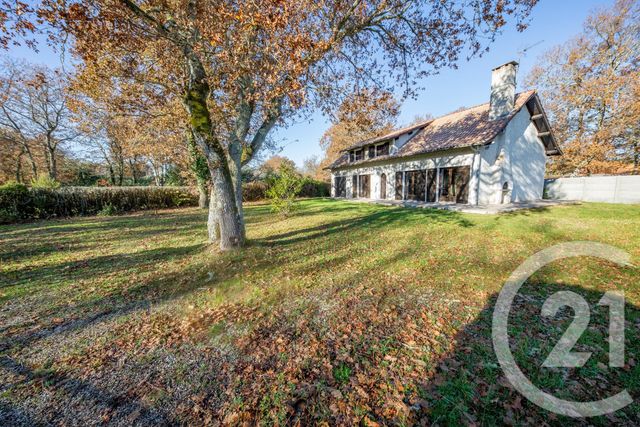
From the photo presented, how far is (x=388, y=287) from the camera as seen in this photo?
176 inches

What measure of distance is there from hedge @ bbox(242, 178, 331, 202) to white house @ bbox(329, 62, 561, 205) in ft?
27.8

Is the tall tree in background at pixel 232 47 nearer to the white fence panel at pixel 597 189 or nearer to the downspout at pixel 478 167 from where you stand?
the downspout at pixel 478 167

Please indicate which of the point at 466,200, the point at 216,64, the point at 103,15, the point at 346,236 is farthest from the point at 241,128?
the point at 466,200

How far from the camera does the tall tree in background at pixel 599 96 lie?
17375mm

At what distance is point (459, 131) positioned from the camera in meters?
14.9

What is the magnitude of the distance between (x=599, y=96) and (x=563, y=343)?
25672 mm

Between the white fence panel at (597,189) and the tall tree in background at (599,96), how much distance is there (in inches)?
193

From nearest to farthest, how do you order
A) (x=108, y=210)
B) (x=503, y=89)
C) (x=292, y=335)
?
(x=292, y=335), (x=503, y=89), (x=108, y=210)

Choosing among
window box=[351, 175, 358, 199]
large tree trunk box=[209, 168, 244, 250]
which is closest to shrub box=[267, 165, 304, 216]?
large tree trunk box=[209, 168, 244, 250]

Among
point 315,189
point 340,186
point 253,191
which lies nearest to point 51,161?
point 253,191

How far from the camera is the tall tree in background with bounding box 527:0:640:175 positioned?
1738cm

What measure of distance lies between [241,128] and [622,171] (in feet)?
95.9

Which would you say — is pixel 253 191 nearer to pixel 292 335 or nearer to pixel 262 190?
pixel 262 190

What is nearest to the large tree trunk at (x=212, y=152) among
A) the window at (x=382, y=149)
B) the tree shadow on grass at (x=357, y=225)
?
the tree shadow on grass at (x=357, y=225)
